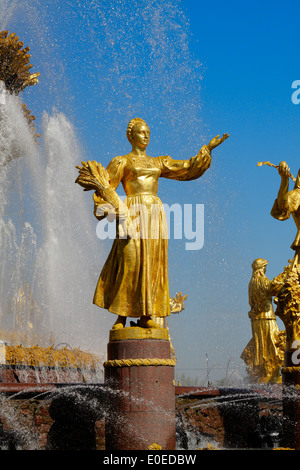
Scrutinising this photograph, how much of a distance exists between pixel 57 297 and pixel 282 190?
815 cm

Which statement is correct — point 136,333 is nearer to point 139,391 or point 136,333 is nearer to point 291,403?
point 139,391

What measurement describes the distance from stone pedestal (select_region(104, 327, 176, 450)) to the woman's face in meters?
2.39

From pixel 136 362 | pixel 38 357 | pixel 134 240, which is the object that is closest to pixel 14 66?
pixel 38 357

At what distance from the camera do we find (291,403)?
812 cm

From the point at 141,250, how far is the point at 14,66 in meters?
10.3

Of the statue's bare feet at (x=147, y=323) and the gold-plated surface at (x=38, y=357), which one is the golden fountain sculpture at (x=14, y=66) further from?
the statue's bare feet at (x=147, y=323)

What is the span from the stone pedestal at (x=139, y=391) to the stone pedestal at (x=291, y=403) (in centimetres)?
135

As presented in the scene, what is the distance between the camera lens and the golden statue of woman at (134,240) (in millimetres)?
8234

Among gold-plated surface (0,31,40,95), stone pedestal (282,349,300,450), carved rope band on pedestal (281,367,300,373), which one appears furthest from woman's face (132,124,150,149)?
gold-plated surface (0,31,40,95)

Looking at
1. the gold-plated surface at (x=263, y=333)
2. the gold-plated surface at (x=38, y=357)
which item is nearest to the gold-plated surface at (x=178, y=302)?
the gold-plated surface at (x=263, y=333)
